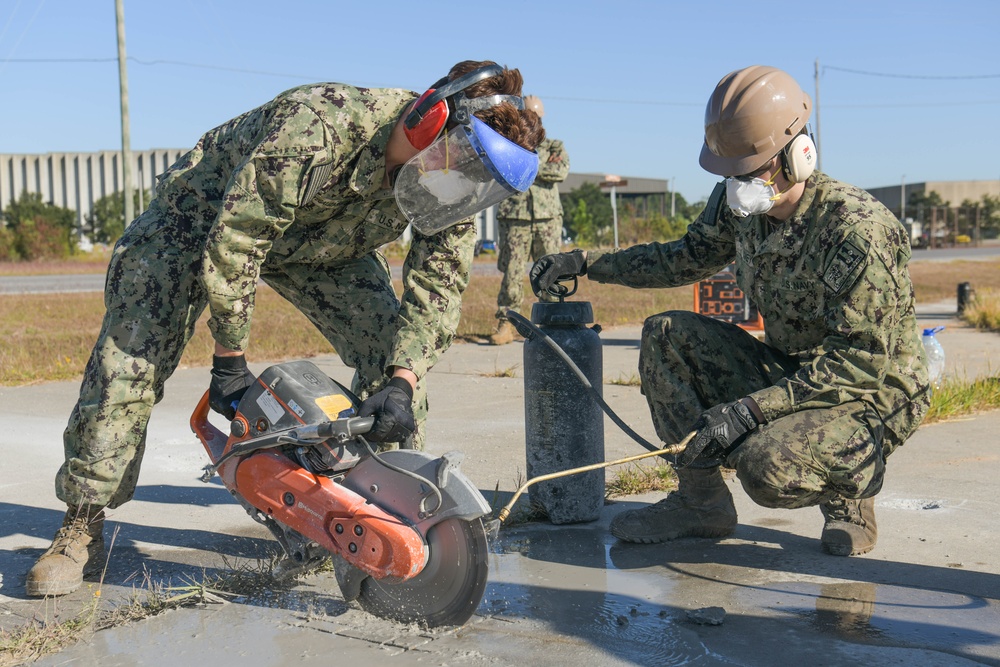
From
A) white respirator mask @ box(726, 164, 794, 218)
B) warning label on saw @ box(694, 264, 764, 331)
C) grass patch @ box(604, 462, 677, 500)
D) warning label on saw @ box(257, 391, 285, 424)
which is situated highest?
white respirator mask @ box(726, 164, 794, 218)

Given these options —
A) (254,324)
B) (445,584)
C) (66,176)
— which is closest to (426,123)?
(445,584)

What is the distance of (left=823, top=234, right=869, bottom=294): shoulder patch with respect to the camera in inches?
134

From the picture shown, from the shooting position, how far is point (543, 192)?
10414 mm

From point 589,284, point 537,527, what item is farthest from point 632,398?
point 589,284

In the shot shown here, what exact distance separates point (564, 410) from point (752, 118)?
53.9 inches

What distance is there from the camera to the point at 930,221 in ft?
182

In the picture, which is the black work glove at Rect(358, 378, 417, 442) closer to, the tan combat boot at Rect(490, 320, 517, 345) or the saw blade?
the saw blade

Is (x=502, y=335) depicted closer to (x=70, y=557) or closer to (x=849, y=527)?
(x=849, y=527)

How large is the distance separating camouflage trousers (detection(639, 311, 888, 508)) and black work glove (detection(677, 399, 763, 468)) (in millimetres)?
59

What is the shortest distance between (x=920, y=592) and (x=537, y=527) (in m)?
1.51

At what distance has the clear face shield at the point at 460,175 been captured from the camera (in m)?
3.15

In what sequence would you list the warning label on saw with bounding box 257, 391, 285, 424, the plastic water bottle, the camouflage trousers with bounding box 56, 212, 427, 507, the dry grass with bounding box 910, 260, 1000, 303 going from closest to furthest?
the warning label on saw with bounding box 257, 391, 285, 424 < the camouflage trousers with bounding box 56, 212, 427, 507 < the plastic water bottle < the dry grass with bounding box 910, 260, 1000, 303

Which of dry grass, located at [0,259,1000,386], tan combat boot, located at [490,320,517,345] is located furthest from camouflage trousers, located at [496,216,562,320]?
dry grass, located at [0,259,1000,386]

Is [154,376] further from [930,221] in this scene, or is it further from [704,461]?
[930,221]
